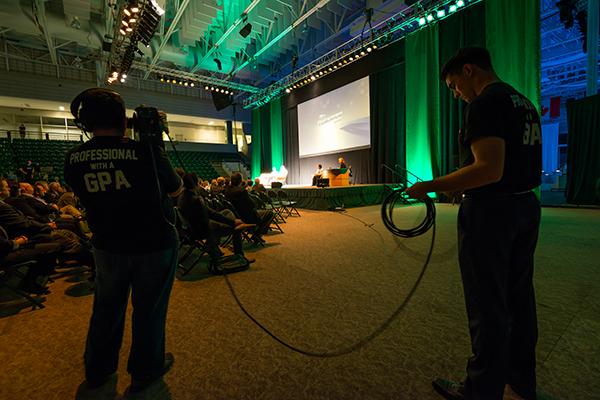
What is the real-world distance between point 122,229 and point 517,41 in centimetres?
947

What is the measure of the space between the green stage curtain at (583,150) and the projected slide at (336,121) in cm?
607

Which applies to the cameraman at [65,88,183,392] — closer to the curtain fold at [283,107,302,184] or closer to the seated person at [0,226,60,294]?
→ the seated person at [0,226,60,294]

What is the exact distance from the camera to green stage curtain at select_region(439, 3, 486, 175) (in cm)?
766

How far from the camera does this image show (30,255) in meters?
2.39

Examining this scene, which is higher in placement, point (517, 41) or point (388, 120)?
point (517, 41)

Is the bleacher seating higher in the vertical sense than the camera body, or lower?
higher

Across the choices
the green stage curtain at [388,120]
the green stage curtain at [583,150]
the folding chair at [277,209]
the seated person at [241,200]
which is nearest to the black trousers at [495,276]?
the seated person at [241,200]

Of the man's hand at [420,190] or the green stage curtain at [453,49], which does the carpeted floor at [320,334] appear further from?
the green stage curtain at [453,49]

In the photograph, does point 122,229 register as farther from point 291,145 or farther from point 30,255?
point 291,145

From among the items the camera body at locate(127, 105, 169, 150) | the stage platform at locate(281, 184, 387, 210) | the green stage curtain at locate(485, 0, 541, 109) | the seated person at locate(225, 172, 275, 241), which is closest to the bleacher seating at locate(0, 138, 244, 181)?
the stage platform at locate(281, 184, 387, 210)

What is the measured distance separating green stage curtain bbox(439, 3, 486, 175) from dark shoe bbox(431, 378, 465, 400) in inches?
303

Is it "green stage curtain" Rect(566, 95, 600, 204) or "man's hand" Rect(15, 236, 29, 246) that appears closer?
"man's hand" Rect(15, 236, 29, 246)

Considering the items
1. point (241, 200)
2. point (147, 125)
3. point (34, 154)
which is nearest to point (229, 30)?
point (241, 200)

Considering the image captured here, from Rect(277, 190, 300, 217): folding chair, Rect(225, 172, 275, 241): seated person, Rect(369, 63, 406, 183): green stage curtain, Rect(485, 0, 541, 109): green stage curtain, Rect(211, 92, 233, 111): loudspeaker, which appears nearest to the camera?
Rect(225, 172, 275, 241): seated person
